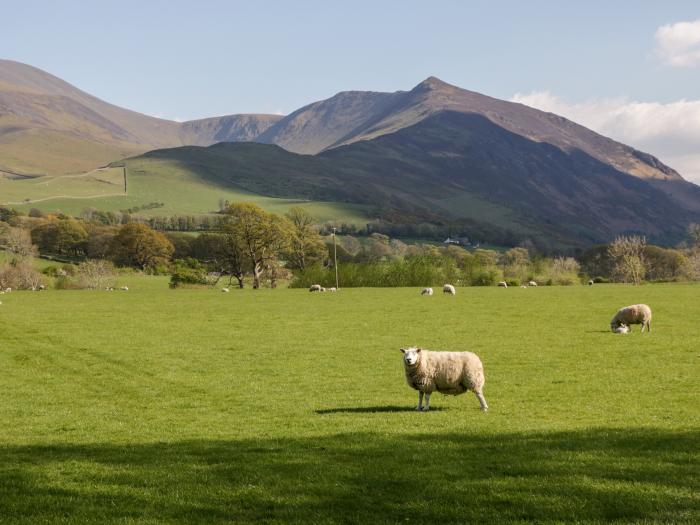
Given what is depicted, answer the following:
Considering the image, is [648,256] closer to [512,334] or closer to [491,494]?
[512,334]

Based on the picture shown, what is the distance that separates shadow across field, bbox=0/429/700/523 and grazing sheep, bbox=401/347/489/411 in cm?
369

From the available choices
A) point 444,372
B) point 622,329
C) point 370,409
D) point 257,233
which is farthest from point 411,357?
point 257,233

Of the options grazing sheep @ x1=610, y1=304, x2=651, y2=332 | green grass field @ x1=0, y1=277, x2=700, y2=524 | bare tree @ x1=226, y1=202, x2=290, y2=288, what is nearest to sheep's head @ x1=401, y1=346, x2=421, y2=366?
green grass field @ x1=0, y1=277, x2=700, y2=524

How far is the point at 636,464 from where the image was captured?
12.9 meters

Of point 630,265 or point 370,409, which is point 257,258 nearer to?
point 630,265

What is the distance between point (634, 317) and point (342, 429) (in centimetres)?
2784

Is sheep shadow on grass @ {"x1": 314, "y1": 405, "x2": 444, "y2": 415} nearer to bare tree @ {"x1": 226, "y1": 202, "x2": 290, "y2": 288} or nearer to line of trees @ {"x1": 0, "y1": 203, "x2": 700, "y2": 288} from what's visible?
line of trees @ {"x1": 0, "y1": 203, "x2": 700, "y2": 288}

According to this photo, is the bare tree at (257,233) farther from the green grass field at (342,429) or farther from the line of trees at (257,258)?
the green grass field at (342,429)

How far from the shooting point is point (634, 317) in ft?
133

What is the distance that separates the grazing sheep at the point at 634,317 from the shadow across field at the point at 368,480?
1009 inches

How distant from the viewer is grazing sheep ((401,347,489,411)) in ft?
65.0

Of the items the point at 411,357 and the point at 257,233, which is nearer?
the point at 411,357

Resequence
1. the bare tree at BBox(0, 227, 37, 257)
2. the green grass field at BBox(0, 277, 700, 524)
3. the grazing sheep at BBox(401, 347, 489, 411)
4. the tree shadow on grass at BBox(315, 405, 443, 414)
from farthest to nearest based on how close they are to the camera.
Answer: the bare tree at BBox(0, 227, 37, 257) → the tree shadow on grass at BBox(315, 405, 443, 414) → the grazing sheep at BBox(401, 347, 489, 411) → the green grass field at BBox(0, 277, 700, 524)

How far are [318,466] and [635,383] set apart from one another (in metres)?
14.5
